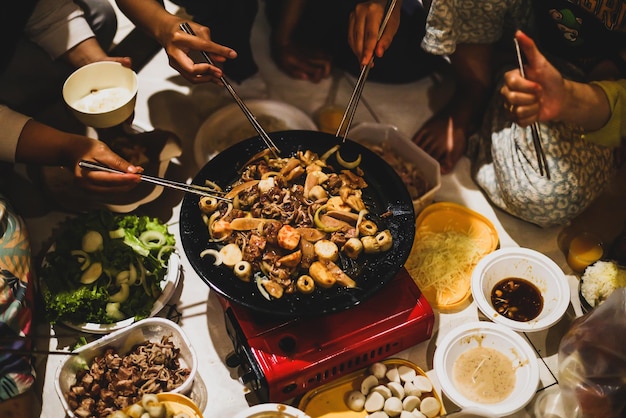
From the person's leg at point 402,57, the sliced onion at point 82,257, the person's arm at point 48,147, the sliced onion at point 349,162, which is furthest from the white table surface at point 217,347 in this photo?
the person's leg at point 402,57

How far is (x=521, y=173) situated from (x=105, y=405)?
199 centimetres

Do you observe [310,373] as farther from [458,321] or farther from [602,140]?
[602,140]

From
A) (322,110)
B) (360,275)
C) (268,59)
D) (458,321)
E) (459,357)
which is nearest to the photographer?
(360,275)

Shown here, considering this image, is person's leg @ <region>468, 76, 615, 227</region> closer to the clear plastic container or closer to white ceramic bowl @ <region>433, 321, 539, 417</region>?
the clear plastic container

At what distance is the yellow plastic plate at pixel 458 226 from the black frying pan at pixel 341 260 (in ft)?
1.56

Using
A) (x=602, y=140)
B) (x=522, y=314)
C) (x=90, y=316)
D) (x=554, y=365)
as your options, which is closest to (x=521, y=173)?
(x=602, y=140)

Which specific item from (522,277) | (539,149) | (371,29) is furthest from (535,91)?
(522,277)

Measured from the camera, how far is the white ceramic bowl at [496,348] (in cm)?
236

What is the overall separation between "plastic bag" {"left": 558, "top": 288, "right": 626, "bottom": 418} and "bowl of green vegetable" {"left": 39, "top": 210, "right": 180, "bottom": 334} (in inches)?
64.0

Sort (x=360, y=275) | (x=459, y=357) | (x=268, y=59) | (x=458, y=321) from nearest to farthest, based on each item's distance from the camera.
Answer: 1. (x=360, y=275)
2. (x=459, y=357)
3. (x=458, y=321)
4. (x=268, y=59)

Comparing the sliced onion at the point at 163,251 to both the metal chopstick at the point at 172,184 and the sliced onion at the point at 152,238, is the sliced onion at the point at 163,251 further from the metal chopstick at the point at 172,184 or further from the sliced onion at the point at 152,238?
the metal chopstick at the point at 172,184

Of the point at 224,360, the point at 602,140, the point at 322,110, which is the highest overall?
the point at 602,140

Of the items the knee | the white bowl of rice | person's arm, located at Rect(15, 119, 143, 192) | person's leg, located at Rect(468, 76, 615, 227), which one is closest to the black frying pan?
person's arm, located at Rect(15, 119, 143, 192)

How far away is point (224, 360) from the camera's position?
105 inches
